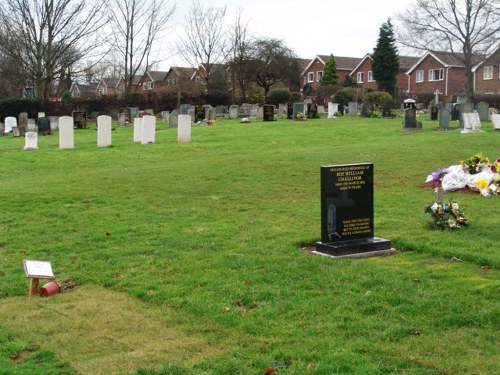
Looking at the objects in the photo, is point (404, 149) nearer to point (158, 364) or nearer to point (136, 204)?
point (136, 204)

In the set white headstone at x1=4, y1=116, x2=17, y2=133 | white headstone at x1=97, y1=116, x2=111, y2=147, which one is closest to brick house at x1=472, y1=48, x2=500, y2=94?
white headstone at x1=4, y1=116, x2=17, y2=133

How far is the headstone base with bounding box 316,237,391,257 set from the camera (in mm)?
7641

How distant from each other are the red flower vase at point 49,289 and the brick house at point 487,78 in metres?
66.0

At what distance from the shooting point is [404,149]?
19859 millimetres

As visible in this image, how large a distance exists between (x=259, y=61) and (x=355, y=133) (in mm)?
37996

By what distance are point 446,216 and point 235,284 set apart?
13.0ft

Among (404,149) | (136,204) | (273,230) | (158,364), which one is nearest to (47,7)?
(404,149)

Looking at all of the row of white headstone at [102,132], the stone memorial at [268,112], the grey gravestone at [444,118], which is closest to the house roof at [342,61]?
the stone memorial at [268,112]

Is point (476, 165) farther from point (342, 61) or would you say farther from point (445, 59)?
point (342, 61)

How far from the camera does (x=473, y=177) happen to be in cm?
A: 1241

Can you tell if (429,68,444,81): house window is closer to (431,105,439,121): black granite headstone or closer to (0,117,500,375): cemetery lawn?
(431,105,439,121): black granite headstone

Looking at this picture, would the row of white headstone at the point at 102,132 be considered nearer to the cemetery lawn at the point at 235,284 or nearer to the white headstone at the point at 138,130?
the white headstone at the point at 138,130

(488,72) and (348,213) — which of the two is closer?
(348,213)

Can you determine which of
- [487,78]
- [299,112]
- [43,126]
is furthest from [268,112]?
[487,78]
